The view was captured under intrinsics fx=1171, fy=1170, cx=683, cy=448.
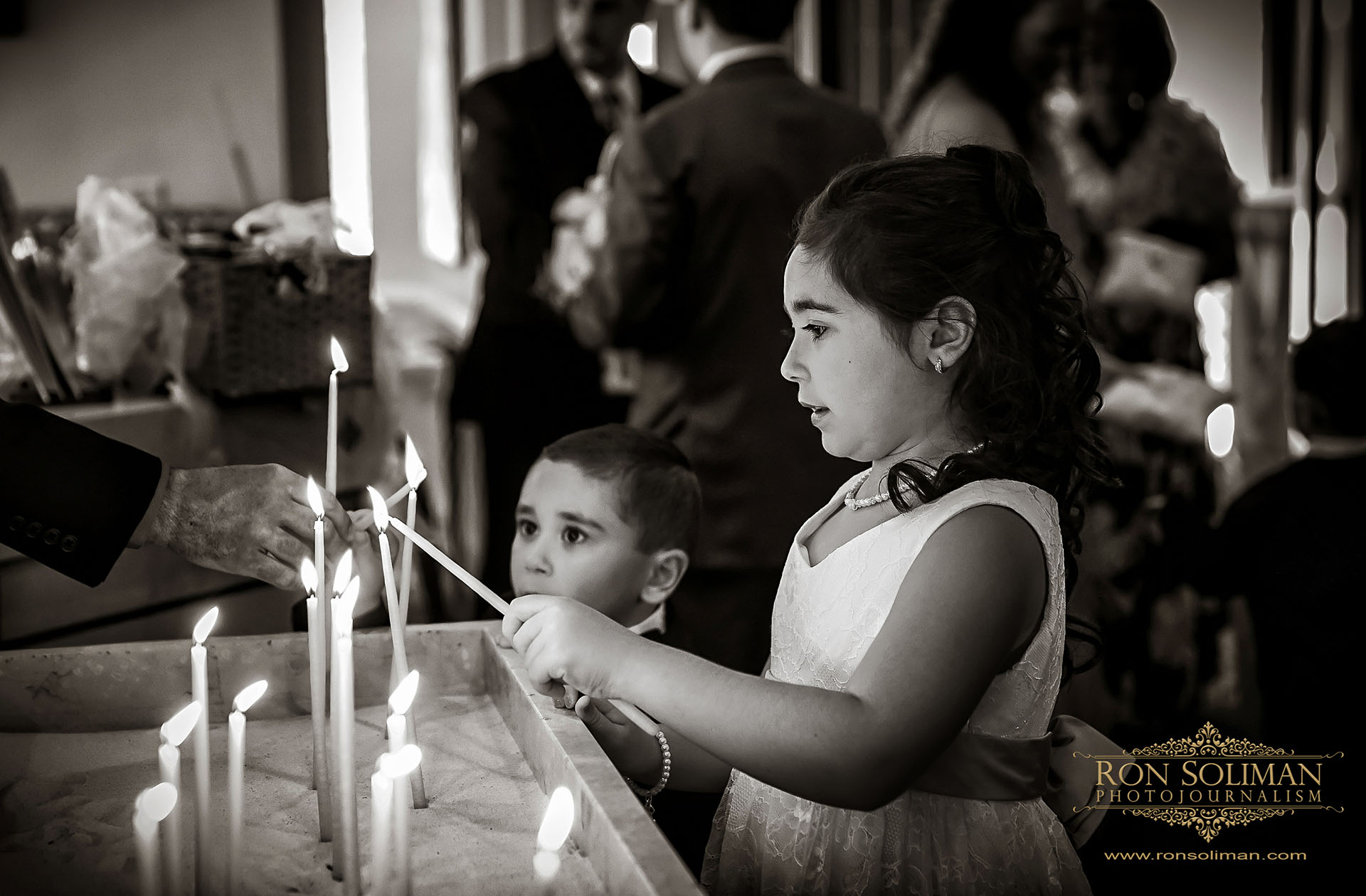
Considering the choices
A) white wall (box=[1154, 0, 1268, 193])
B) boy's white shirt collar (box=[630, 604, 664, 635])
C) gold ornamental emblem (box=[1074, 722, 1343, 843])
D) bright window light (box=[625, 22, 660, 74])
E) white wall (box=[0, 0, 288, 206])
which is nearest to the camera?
boy's white shirt collar (box=[630, 604, 664, 635])

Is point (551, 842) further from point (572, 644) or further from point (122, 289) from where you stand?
point (122, 289)

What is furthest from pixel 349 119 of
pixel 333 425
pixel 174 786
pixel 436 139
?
pixel 174 786

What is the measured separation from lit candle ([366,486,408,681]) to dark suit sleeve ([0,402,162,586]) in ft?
1.33

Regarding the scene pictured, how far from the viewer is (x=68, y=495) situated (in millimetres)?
1251

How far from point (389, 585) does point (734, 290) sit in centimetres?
124

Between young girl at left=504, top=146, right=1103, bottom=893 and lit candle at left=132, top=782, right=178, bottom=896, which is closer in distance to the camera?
lit candle at left=132, top=782, right=178, bottom=896

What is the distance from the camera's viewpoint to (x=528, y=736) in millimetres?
1041

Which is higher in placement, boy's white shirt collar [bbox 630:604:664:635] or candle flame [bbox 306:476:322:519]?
candle flame [bbox 306:476:322:519]

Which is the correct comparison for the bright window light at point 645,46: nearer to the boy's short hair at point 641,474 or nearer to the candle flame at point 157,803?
the boy's short hair at point 641,474

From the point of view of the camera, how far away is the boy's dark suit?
208 cm

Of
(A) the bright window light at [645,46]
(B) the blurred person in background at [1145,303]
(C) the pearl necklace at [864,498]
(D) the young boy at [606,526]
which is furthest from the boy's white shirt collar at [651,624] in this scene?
(A) the bright window light at [645,46]

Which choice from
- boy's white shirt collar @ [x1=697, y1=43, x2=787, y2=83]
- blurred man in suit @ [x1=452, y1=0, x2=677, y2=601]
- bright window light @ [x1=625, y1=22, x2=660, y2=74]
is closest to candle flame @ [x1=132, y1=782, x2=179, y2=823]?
boy's white shirt collar @ [x1=697, y1=43, x2=787, y2=83]

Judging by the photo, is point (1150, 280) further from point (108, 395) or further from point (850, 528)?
point (108, 395)

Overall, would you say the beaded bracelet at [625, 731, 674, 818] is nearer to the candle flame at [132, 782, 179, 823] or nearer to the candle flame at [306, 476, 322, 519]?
the candle flame at [306, 476, 322, 519]
